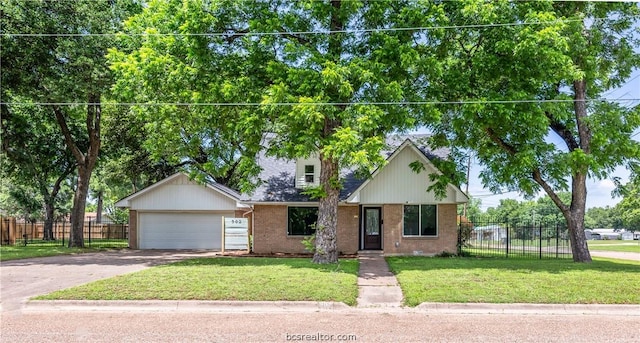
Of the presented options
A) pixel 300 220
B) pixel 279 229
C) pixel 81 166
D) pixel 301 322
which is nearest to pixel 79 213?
pixel 81 166

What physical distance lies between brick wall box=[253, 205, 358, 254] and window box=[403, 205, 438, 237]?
2.30m

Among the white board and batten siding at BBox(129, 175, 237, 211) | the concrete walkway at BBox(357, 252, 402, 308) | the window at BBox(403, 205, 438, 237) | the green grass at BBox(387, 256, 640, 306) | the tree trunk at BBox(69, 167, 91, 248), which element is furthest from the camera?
the white board and batten siding at BBox(129, 175, 237, 211)

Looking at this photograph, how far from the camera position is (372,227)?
75.8 ft

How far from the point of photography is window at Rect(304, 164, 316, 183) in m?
23.1

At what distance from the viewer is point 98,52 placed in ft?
63.6

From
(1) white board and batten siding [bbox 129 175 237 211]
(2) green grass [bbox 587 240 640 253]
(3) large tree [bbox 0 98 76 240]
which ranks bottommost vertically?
(2) green grass [bbox 587 240 640 253]

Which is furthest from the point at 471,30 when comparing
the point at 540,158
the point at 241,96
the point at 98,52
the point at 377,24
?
the point at 98,52

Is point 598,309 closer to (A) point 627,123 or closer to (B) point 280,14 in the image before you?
(A) point 627,123

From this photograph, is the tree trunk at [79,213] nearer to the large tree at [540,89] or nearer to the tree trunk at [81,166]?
the tree trunk at [81,166]

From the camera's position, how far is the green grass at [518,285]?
32.4 feet

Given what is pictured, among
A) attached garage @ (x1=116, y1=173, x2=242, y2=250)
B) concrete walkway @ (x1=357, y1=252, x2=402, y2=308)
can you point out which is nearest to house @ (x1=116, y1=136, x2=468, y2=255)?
attached garage @ (x1=116, y1=173, x2=242, y2=250)

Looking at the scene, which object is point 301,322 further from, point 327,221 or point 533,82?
point 533,82

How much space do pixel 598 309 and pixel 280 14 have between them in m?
11.6

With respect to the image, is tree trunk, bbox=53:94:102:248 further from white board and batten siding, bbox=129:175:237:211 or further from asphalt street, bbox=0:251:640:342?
asphalt street, bbox=0:251:640:342
